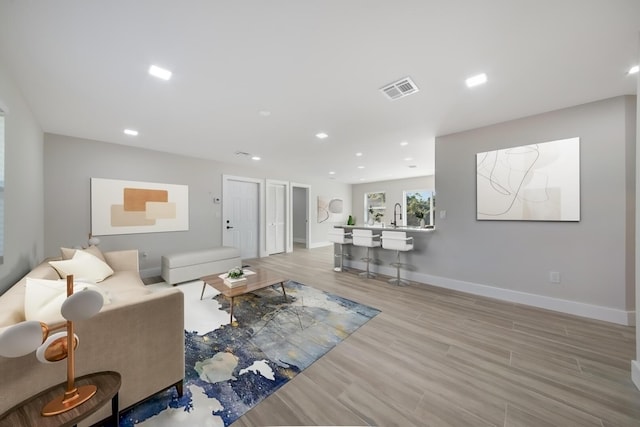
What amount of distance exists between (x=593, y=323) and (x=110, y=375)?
441 centimetres

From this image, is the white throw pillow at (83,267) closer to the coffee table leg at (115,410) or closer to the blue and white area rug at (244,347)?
the blue and white area rug at (244,347)

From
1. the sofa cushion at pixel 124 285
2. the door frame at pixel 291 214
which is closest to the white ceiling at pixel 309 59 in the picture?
the sofa cushion at pixel 124 285

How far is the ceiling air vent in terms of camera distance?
221 centimetres

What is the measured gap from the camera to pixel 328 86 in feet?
7.45

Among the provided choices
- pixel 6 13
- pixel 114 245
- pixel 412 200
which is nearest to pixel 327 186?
pixel 412 200

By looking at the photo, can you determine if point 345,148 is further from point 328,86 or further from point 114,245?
point 114,245

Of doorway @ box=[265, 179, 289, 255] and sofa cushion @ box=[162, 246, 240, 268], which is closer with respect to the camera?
sofa cushion @ box=[162, 246, 240, 268]

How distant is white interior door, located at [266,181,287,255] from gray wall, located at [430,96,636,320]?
4.49 metres

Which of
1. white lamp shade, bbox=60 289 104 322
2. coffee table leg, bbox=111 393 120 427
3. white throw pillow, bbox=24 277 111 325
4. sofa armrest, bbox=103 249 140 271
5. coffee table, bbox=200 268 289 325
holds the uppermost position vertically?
white lamp shade, bbox=60 289 104 322

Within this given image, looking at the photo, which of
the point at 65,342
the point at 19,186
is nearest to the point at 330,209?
the point at 19,186

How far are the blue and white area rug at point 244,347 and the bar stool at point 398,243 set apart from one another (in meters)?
1.26

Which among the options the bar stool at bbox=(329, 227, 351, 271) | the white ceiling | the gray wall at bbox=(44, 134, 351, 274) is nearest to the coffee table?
the bar stool at bbox=(329, 227, 351, 271)

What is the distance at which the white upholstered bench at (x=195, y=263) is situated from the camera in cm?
389

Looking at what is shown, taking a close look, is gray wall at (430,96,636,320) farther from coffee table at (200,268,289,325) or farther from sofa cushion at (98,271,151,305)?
sofa cushion at (98,271,151,305)
